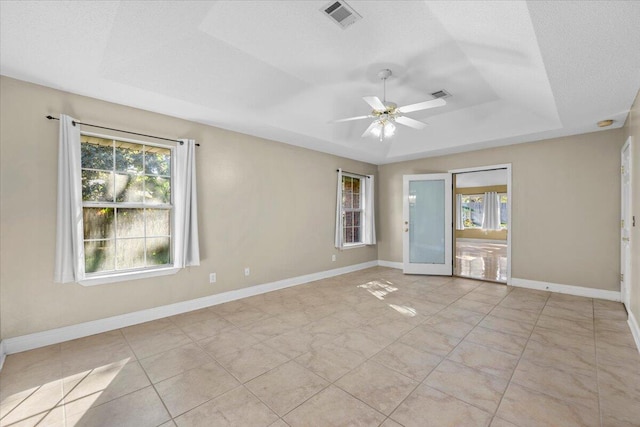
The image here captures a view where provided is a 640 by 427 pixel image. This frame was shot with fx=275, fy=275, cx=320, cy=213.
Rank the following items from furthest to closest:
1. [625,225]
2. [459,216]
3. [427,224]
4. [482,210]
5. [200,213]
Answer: [459,216] < [482,210] < [427,224] < [200,213] < [625,225]

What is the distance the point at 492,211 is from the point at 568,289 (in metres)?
7.89

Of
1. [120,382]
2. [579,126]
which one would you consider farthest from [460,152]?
[120,382]

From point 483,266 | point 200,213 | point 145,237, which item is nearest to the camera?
point 145,237

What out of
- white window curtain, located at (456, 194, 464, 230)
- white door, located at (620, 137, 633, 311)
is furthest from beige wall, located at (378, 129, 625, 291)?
white window curtain, located at (456, 194, 464, 230)

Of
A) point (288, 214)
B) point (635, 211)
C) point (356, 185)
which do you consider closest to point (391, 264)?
point (356, 185)

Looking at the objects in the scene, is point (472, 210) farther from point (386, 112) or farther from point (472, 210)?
point (386, 112)

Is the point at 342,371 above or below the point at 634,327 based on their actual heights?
below

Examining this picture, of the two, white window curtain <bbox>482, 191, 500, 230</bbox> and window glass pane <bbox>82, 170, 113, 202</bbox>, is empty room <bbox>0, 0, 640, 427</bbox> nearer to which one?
window glass pane <bbox>82, 170, 113, 202</bbox>

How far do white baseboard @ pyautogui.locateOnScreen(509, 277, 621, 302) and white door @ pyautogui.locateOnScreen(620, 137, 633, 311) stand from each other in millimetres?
138

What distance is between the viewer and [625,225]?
11.7ft

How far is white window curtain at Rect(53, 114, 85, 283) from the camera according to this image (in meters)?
2.65

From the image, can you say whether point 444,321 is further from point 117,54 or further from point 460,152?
point 117,54

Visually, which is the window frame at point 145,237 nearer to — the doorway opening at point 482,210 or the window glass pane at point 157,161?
the window glass pane at point 157,161

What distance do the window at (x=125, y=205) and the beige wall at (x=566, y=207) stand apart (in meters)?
5.30
